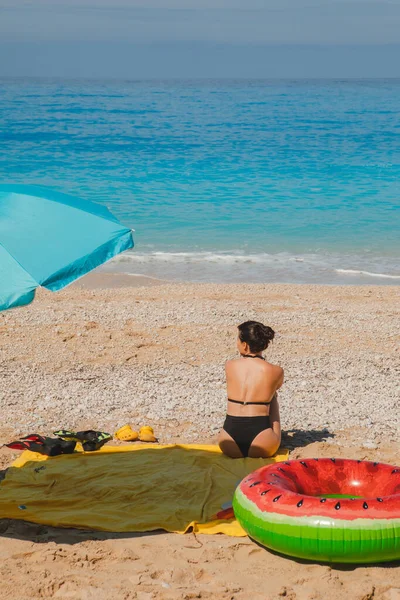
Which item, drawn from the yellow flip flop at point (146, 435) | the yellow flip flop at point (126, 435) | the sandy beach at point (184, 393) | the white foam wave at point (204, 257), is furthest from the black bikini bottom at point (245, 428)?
the white foam wave at point (204, 257)

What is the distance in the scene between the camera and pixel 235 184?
84.2 feet

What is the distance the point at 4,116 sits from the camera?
54.8 meters

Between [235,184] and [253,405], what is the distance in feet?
65.8

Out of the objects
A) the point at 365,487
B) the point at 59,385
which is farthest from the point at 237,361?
the point at 59,385

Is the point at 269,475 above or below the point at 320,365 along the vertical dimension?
above

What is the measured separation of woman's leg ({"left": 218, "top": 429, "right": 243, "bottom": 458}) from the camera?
6.22 meters

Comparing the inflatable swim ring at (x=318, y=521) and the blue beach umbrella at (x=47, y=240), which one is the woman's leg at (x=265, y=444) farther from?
the blue beach umbrella at (x=47, y=240)

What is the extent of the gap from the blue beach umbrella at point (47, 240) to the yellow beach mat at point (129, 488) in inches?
74.3

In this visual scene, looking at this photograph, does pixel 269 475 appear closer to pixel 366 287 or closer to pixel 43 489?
pixel 43 489

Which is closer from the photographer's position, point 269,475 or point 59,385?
point 269,475

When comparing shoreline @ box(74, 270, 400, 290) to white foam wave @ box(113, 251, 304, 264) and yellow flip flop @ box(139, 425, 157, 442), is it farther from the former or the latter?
yellow flip flop @ box(139, 425, 157, 442)

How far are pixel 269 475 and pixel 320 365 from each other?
3.76m

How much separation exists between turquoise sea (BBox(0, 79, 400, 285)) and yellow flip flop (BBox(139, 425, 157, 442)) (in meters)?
7.93

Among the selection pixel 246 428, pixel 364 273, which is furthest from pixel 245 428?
pixel 364 273
